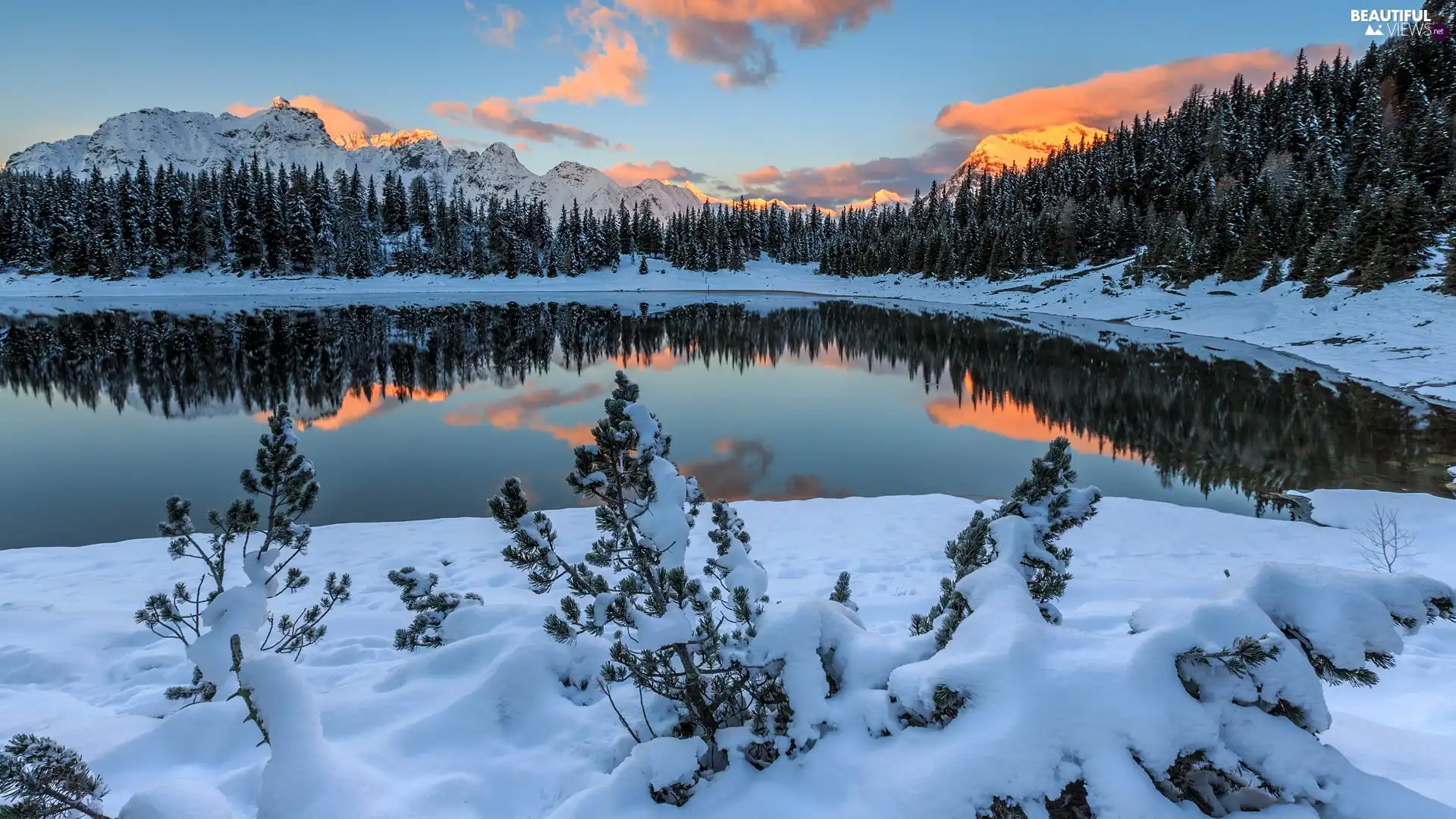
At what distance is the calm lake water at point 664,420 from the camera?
48.5ft

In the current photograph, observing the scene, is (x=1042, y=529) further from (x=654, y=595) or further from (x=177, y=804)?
(x=177, y=804)

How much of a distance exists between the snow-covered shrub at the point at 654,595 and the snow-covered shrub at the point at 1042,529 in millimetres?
1430

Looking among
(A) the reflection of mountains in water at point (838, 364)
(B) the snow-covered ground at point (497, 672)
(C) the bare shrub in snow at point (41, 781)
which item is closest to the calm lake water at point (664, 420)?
(A) the reflection of mountains in water at point (838, 364)

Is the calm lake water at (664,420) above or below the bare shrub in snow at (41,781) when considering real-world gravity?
below

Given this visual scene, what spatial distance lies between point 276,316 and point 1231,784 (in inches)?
2544

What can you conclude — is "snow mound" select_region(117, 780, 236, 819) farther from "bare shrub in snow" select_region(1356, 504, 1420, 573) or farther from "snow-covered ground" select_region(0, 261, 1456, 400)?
"snow-covered ground" select_region(0, 261, 1456, 400)

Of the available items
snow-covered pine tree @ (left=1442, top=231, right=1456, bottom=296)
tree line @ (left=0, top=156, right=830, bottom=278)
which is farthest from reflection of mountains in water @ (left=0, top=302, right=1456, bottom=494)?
tree line @ (left=0, top=156, right=830, bottom=278)

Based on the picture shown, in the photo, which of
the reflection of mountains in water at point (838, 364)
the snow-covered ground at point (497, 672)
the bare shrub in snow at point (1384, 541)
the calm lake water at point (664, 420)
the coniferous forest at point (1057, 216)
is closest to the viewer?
the snow-covered ground at point (497, 672)

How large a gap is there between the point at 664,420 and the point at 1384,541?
59.4ft

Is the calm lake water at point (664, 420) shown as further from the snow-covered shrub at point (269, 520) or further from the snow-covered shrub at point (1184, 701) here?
the snow-covered shrub at point (1184, 701)

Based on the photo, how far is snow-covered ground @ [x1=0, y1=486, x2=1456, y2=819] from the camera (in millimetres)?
3604

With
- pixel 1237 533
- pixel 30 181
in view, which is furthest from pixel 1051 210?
pixel 30 181

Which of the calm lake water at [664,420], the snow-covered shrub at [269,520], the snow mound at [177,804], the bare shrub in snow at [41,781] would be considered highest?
the snow-covered shrub at [269,520]

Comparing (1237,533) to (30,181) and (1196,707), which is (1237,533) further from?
(30,181)
